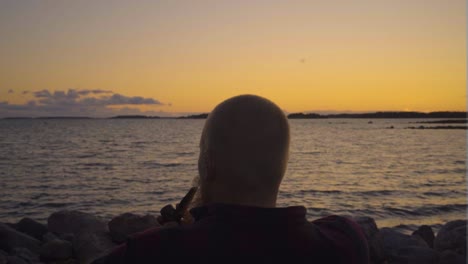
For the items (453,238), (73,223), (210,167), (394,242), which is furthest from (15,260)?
(453,238)

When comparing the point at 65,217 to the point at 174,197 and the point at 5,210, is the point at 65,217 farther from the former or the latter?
the point at 174,197

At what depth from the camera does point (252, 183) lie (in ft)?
4.90

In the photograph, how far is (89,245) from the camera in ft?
25.3

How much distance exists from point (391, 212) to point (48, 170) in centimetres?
1769

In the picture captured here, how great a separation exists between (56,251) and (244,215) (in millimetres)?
7248

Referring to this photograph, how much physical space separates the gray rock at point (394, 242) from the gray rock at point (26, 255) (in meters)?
5.82

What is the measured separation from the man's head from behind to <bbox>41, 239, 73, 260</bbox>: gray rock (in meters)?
7.02

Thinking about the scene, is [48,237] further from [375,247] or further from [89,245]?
[375,247]

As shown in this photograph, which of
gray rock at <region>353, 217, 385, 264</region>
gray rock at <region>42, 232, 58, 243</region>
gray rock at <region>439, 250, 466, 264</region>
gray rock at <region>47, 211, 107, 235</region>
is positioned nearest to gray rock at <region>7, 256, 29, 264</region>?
gray rock at <region>42, 232, 58, 243</region>

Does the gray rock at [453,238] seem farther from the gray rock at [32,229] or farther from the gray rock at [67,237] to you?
the gray rock at [32,229]

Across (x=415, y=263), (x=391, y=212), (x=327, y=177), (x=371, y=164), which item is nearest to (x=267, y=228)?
(x=415, y=263)

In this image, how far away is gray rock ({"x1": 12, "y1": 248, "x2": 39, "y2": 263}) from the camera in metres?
7.52

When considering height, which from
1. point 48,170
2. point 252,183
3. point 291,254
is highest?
point 252,183

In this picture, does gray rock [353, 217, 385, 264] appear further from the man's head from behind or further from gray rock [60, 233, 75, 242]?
the man's head from behind
